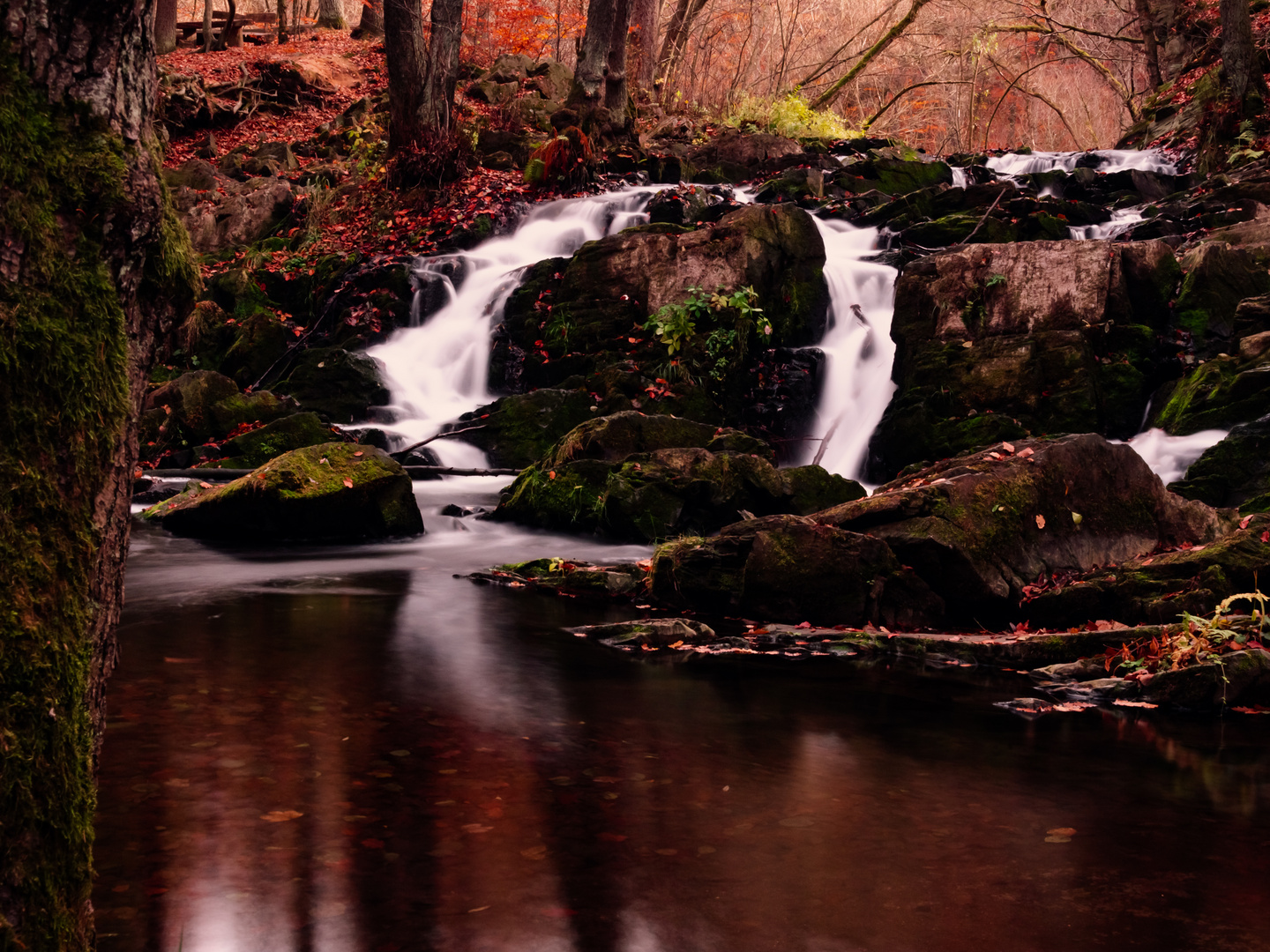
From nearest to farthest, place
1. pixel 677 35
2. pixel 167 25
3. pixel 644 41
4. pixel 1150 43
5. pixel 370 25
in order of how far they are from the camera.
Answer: pixel 644 41, pixel 1150 43, pixel 677 35, pixel 167 25, pixel 370 25

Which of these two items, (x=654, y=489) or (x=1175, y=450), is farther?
(x=1175, y=450)

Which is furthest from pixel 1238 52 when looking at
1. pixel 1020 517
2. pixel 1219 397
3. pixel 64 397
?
pixel 64 397

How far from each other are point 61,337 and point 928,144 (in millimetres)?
41420

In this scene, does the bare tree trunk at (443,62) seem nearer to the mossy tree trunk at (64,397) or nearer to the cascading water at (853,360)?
the cascading water at (853,360)

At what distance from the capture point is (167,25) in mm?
27625

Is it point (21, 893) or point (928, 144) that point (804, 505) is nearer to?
point (21, 893)

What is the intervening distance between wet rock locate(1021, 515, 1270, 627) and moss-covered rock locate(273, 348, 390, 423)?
34.0 ft

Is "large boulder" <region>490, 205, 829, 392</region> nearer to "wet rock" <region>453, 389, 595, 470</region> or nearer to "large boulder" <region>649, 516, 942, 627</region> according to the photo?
"wet rock" <region>453, 389, 595, 470</region>

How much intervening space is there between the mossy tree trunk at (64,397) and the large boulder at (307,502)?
7.50 metres

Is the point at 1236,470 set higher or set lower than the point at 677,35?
lower

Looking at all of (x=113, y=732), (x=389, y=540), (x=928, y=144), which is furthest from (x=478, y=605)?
(x=928, y=144)

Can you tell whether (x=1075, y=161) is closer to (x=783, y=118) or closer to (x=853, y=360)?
(x=783, y=118)

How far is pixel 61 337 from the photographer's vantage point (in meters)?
2.05

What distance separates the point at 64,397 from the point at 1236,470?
9.66m
